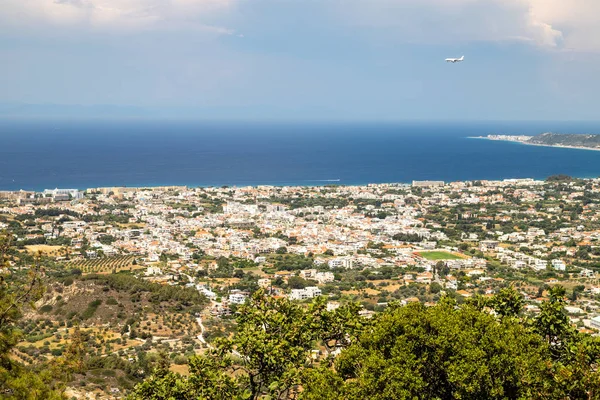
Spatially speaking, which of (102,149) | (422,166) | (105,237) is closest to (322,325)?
(105,237)

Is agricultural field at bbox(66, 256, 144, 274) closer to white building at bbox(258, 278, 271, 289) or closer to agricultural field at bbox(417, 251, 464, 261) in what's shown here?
white building at bbox(258, 278, 271, 289)

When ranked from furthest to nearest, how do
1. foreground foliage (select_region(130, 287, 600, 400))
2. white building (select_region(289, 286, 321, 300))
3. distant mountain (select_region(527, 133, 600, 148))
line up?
distant mountain (select_region(527, 133, 600, 148))
white building (select_region(289, 286, 321, 300))
foreground foliage (select_region(130, 287, 600, 400))

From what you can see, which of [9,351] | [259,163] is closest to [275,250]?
[9,351]

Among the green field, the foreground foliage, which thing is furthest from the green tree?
the green field

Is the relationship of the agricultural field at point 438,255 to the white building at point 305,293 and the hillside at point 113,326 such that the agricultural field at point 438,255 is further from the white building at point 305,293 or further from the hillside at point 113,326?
the hillside at point 113,326

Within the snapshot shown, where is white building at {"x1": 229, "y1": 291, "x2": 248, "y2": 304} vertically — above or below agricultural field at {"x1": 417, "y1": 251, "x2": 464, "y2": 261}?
above

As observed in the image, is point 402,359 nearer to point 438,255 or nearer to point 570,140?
point 438,255

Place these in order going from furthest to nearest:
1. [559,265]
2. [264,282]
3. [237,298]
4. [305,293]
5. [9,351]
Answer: [559,265]
[264,282]
[305,293]
[237,298]
[9,351]
